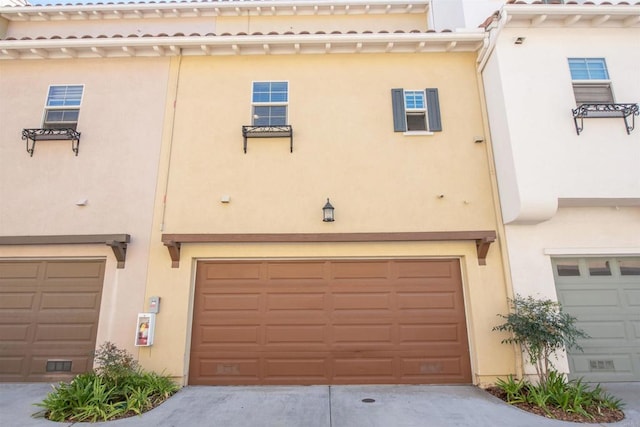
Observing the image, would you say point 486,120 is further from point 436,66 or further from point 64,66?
point 64,66

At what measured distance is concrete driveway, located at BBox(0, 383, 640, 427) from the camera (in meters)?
4.74

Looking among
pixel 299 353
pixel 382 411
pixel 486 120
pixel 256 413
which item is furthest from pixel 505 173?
pixel 256 413

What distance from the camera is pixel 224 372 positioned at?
6348 millimetres

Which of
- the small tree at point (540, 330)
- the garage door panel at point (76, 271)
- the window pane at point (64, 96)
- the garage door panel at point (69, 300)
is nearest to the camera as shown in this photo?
the small tree at point (540, 330)

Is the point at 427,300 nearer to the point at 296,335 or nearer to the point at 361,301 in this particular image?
the point at 361,301

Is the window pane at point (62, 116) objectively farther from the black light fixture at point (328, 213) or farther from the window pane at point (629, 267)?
the window pane at point (629, 267)

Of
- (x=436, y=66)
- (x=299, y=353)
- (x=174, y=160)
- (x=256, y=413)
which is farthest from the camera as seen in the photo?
(x=436, y=66)

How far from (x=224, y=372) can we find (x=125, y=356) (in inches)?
66.6

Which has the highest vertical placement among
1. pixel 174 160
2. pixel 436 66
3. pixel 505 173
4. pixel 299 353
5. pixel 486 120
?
pixel 436 66

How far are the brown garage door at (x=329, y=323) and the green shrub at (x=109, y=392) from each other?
2.71ft

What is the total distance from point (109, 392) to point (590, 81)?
Result: 32.4ft

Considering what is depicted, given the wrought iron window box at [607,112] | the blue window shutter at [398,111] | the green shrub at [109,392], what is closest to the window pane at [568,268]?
the wrought iron window box at [607,112]

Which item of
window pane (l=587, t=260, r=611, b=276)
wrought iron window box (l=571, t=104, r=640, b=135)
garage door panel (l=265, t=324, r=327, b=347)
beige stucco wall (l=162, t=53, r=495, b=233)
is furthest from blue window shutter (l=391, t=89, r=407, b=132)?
window pane (l=587, t=260, r=611, b=276)

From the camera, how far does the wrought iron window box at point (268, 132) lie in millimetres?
7008
